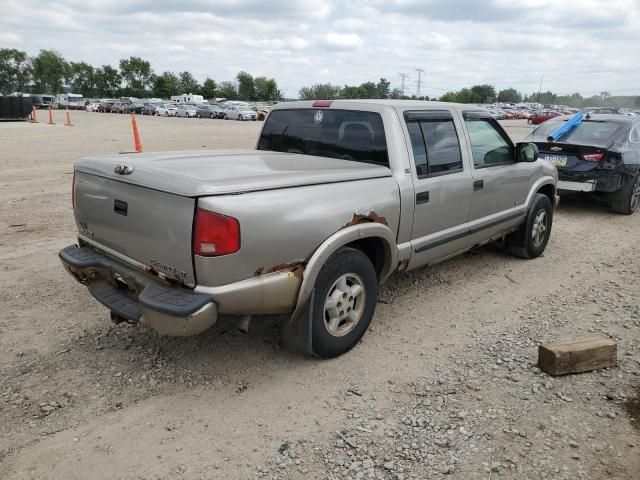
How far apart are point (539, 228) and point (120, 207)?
15.5ft

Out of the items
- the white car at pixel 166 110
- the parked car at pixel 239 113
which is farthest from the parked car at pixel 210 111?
Result: the white car at pixel 166 110

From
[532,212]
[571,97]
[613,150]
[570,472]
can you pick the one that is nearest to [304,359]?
[570,472]

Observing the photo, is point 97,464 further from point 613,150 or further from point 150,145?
point 150,145

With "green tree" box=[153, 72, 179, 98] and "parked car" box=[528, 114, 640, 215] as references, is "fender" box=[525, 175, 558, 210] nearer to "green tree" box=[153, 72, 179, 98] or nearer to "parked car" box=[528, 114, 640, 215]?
"parked car" box=[528, 114, 640, 215]

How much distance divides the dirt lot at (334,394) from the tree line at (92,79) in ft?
343

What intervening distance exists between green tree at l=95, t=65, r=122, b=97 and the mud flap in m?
115

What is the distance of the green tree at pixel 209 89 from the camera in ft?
356

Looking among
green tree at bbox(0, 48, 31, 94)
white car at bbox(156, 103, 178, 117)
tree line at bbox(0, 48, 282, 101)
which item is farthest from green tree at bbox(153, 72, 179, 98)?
white car at bbox(156, 103, 178, 117)

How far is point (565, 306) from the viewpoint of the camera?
180 inches

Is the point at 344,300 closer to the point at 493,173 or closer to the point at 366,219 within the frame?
the point at 366,219

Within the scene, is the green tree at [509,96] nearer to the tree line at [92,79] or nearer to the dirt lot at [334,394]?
the tree line at [92,79]

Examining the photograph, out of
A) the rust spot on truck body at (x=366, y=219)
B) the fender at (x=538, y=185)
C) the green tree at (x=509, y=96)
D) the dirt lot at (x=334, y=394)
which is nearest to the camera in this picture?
the dirt lot at (x=334, y=394)

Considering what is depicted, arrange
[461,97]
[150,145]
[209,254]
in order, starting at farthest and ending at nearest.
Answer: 1. [461,97]
2. [150,145]
3. [209,254]

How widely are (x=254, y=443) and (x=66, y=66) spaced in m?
121
